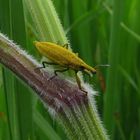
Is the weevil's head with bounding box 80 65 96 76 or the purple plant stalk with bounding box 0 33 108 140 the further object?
the weevil's head with bounding box 80 65 96 76

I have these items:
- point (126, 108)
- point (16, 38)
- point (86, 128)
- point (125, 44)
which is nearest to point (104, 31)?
point (125, 44)

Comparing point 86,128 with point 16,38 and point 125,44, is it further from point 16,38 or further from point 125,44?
point 125,44

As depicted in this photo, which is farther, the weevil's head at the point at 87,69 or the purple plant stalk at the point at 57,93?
the weevil's head at the point at 87,69

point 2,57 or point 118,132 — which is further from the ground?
point 2,57

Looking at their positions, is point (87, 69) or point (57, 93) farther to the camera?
point (87, 69)

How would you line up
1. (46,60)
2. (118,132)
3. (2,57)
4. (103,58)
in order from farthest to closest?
(103,58), (118,132), (46,60), (2,57)

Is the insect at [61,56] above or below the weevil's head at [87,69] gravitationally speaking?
above

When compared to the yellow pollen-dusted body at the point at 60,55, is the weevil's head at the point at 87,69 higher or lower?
lower

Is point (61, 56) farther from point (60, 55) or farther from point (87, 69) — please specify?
point (87, 69)

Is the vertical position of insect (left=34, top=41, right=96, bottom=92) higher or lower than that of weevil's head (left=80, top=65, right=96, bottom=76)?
higher

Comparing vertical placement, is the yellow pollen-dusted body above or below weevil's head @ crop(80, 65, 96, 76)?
above

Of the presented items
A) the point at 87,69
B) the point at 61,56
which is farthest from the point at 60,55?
the point at 87,69
